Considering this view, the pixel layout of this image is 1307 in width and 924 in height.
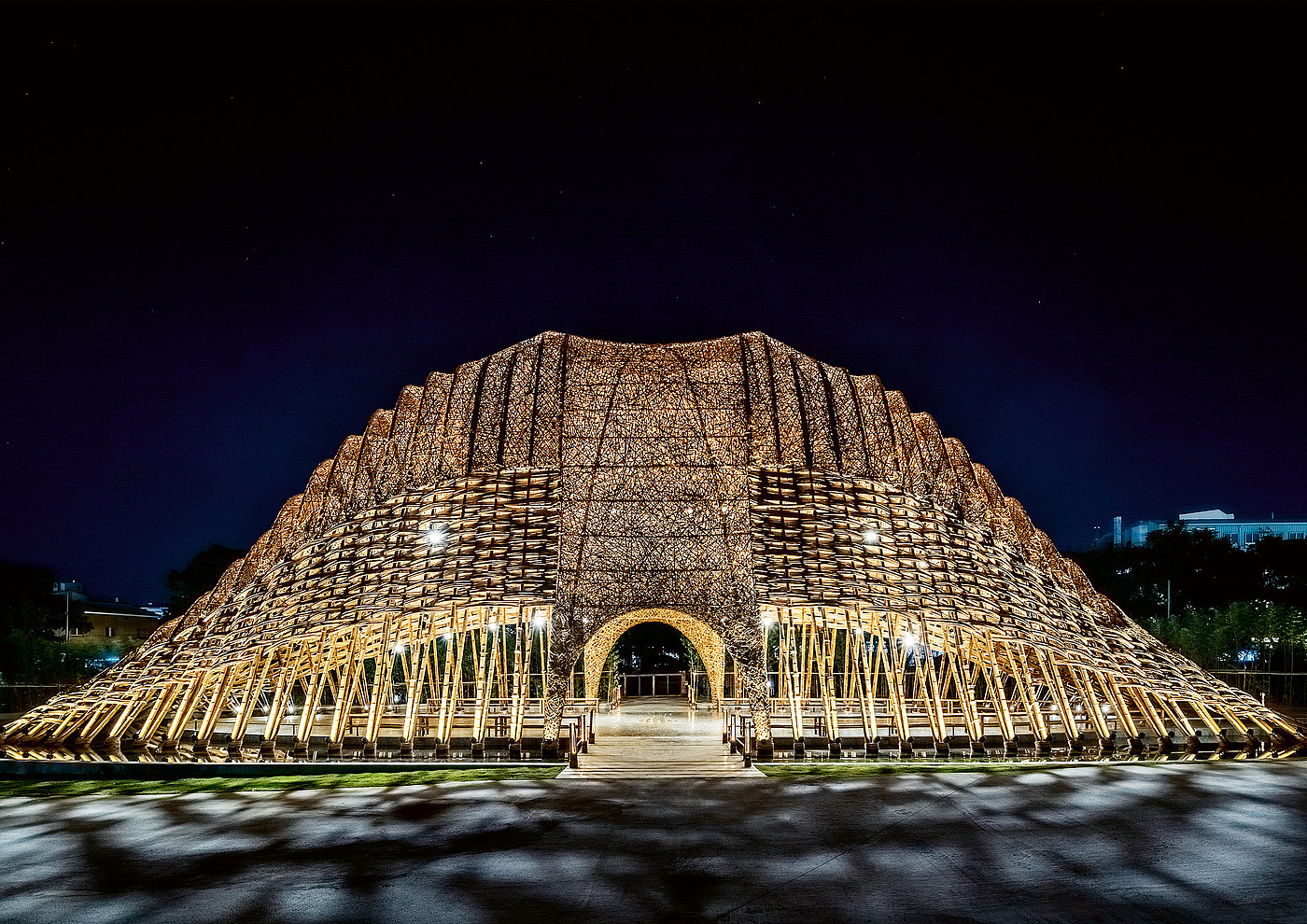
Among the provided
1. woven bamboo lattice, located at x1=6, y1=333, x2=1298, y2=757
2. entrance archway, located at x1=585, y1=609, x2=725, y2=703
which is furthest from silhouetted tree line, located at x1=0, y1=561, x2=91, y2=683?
entrance archway, located at x1=585, y1=609, x2=725, y2=703

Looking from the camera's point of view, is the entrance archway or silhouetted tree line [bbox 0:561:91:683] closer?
the entrance archway

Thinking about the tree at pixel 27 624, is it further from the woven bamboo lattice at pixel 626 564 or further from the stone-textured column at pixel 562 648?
the stone-textured column at pixel 562 648

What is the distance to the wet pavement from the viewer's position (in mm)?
8375

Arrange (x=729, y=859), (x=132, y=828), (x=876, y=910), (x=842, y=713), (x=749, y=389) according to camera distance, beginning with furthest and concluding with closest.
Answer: (x=842, y=713) < (x=749, y=389) < (x=132, y=828) < (x=729, y=859) < (x=876, y=910)

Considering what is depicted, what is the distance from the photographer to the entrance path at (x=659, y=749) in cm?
1844

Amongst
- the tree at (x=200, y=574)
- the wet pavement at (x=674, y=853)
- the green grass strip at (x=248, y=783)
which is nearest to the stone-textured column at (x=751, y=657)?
the green grass strip at (x=248, y=783)

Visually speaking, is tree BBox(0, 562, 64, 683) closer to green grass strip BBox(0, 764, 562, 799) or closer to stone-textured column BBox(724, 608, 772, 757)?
green grass strip BBox(0, 764, 562, 799)

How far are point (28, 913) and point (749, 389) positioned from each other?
1811 centimetres

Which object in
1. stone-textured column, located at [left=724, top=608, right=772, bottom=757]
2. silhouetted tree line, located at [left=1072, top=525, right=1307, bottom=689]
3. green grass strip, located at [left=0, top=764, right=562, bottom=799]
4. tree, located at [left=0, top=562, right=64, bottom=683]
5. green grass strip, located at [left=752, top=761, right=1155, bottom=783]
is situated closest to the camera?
green grass strip, located at [left=0, top=764, right=562, bottom=799]

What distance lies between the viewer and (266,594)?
22.2m

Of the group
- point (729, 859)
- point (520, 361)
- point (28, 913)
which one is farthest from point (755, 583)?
point (28, 913)

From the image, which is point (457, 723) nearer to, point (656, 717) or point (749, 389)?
point (656, 717)

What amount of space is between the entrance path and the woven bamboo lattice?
4.38ft

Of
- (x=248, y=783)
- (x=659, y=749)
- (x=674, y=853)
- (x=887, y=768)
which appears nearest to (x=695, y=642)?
(x=659, y=749)
